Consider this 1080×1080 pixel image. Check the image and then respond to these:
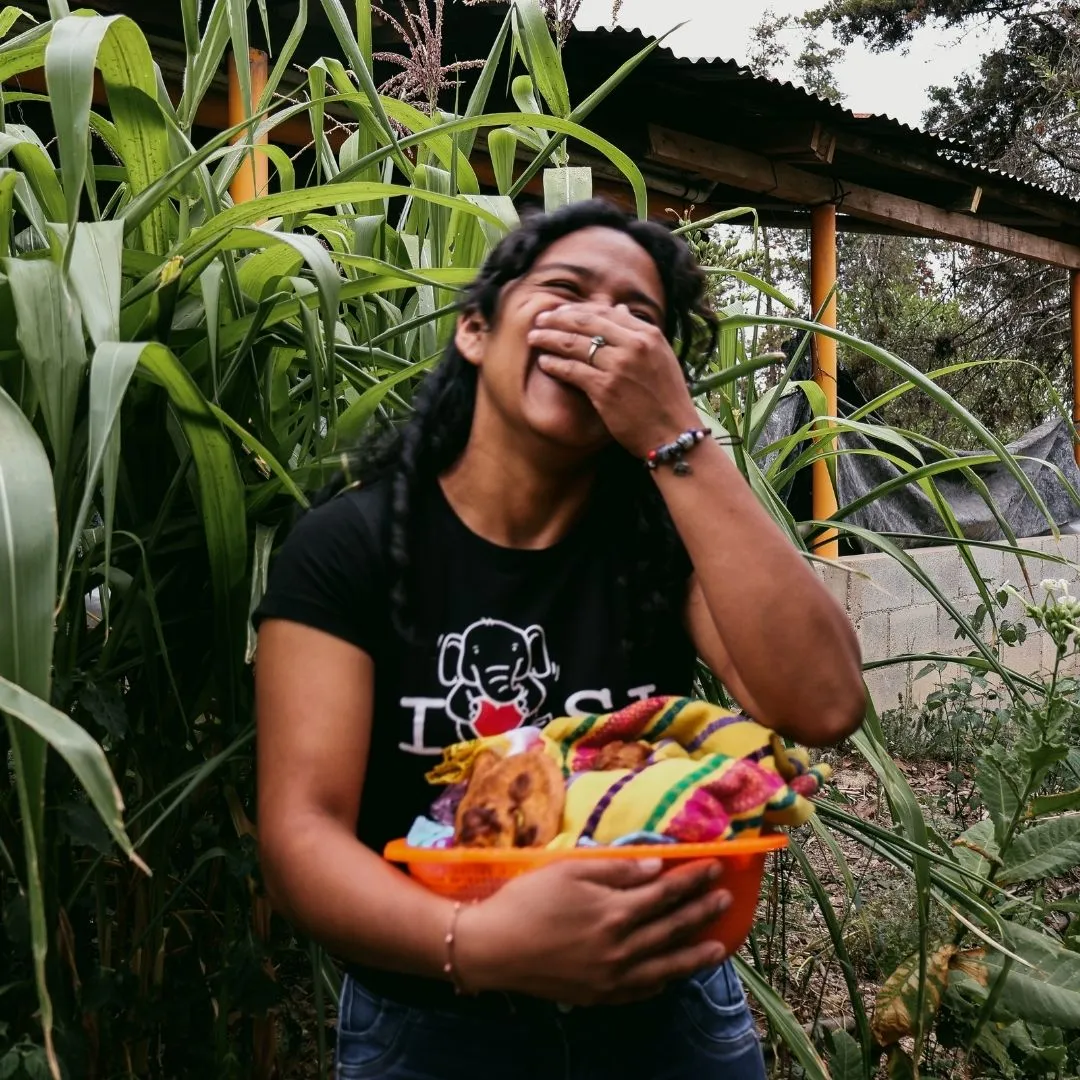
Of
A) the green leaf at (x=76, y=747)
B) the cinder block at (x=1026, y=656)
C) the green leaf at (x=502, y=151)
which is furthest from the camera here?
the cinder block at (x=1026, y=656)

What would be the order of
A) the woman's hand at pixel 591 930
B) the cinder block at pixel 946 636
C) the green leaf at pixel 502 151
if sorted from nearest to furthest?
the woman's hand at pixel 591 930
the green leaf at pixel 502 151
the cinder block at pixel 946 636

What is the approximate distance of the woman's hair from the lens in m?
1.08

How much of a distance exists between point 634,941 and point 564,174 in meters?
0.96

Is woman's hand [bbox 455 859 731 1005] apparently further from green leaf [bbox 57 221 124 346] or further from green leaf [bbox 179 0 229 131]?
green leaf [bbox 179 0 229 131]

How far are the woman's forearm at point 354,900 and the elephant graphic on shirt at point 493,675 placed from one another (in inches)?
5.8

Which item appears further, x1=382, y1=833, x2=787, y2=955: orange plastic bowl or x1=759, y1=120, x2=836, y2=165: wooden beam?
x1=759, y1=120, x2=836, y2=165: wooden beam

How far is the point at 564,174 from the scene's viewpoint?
1.46 m

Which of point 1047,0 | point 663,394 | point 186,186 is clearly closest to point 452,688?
point 663,394

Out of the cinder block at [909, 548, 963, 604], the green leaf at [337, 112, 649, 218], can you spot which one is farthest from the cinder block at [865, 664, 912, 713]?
the green leaf at [337, 112, 649, 218]

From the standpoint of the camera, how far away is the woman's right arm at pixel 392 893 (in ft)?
Answer: 2.64

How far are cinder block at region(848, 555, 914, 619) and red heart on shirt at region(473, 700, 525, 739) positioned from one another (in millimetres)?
4394

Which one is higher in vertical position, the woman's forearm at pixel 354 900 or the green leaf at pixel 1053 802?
the woman's forearm at pixel 354 900

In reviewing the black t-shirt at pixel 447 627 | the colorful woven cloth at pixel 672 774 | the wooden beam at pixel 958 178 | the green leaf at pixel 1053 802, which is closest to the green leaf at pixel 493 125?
the black t-shirt at pixel 447 627

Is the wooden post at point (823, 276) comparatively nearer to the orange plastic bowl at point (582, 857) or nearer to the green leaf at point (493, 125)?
the green leaf at point (493, 125)
